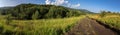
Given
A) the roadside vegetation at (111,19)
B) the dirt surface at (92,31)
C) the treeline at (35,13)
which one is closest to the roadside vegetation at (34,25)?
the treeline at (35,13)

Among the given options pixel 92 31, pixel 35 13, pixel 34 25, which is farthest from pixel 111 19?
pixel 35 13

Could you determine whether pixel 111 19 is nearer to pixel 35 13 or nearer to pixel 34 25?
pixel 34 25

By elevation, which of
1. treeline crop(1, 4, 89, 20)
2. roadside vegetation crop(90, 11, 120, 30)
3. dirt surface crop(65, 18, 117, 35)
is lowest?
treeline crop(1, 4, 89, 20)

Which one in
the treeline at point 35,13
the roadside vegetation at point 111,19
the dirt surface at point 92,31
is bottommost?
the treeline at point 35,13

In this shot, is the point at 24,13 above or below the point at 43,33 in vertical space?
below

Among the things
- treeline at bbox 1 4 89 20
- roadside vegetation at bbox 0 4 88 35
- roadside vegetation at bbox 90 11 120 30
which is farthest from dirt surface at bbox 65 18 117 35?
treeline at bbox 1 4 89 20

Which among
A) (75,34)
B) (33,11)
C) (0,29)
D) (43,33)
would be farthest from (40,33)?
(33,11)

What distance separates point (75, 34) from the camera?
4.28m

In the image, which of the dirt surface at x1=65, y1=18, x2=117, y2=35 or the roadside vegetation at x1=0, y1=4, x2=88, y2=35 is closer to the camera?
the dirt surface at x1=65, y1=18, x2=117, y2=35

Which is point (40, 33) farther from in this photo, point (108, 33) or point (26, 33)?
point (108, 33)

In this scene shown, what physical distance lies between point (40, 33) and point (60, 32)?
536 mm

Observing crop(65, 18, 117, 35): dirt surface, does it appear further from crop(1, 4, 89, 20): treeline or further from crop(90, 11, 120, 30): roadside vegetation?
crop(1, 4, 89, 20): treeline

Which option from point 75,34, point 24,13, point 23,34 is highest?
point 75,34

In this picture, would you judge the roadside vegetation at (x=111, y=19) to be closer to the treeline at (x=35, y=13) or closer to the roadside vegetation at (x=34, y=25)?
the roadside vegetation at (x=34, y=25)
